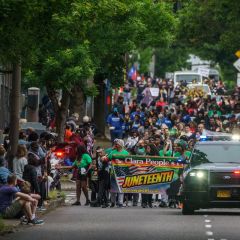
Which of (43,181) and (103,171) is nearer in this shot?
(43,181)

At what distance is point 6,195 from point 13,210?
35 cm

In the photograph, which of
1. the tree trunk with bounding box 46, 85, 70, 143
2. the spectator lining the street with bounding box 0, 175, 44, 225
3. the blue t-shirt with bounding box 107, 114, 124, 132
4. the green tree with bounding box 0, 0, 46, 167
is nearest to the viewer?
the green tree with bounding box 0, 0, 46, 167

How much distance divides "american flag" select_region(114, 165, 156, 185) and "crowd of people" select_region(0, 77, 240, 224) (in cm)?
48

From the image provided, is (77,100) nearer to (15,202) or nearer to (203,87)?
(15,202)

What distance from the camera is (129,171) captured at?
33562 mm

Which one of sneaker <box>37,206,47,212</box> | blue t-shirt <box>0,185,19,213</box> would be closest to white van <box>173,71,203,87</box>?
sneaker <box>37,206,47,212</box>

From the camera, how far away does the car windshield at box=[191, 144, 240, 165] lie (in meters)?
27.5

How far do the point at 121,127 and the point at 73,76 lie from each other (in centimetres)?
1092

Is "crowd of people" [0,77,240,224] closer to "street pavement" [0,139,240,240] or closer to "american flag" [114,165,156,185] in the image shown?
"american flag" [114,165,156,185]

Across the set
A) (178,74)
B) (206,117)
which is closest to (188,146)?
(206,117)

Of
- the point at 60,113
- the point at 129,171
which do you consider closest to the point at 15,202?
the point at 129,171

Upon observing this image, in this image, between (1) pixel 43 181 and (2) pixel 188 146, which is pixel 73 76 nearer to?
(2) pixel 188 146

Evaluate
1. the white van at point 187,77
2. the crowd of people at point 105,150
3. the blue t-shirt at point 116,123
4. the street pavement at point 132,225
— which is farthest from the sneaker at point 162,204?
the white van at point 187,77

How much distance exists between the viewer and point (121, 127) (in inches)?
1969
